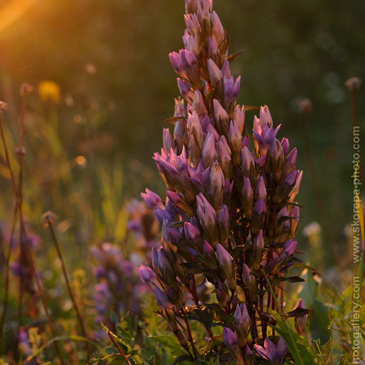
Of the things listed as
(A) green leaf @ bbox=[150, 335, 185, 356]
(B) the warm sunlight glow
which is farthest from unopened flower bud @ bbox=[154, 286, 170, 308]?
(B) the warm sunlight glow

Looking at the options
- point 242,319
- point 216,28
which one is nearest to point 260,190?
point 242,319

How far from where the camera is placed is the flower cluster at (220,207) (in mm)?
1409

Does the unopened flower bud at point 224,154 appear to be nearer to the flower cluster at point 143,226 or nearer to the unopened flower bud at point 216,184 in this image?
the unopened flower bud at point 216,184

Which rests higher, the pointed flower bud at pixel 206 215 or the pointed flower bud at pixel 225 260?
the pointed flower bud at pixel 206 215

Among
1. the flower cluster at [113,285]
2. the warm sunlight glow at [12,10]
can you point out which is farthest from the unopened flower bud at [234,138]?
the warm sunlight glow at [12,10]

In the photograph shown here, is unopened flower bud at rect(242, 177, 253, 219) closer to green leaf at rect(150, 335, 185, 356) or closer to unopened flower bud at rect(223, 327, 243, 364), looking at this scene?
unopened flower bud at rect(223, 327, 243, 364)

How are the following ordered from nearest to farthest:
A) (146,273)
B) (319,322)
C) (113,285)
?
(146,273), (319,322), (113,285)

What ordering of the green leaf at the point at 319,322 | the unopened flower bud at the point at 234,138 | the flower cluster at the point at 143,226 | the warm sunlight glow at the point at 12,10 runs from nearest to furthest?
the unopened flower bud at the point at 234,138 < the green leaf at the point at 319,322 < the flower cluster at the point at 143,226 < the warm sunlight glow at the point at 12,10

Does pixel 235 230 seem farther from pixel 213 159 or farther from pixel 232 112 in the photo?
pixel 232 112

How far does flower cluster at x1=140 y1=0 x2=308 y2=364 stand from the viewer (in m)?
1.41

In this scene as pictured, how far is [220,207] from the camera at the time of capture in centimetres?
142

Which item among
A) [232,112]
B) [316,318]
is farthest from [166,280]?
[316,318]

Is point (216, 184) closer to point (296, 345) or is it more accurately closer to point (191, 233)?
point (191, 233)

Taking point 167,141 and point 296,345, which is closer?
point 296,345
